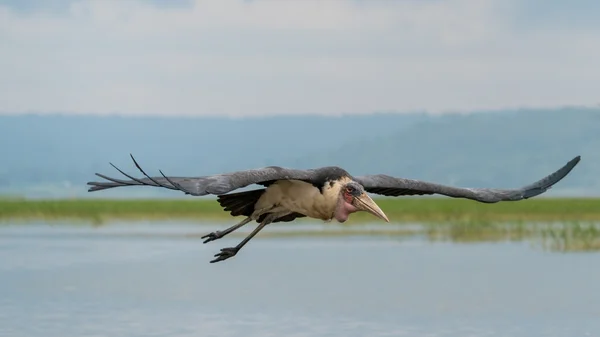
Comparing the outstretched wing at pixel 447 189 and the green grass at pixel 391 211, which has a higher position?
the green grass at pixel 391 211

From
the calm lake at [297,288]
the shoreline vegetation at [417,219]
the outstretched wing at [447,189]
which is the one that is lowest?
the calm lake at [297,288]

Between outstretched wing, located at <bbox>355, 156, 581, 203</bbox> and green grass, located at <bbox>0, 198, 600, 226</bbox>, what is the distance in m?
23.7

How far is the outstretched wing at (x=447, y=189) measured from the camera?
1753cm

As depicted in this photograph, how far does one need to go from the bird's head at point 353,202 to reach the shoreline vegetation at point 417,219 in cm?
1866

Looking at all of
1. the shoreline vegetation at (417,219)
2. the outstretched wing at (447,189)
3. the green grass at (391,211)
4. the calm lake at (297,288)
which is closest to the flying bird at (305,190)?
the outstretched wing at (447,189)

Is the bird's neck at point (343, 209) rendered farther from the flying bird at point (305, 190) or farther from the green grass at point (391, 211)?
the green grass at point (391, 211)

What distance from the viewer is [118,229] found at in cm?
4541

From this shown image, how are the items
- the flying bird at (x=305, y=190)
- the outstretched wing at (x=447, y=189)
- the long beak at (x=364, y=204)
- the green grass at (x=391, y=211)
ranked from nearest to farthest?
the flying bird at (x=305, y=190), the long beak at (x=364, y=204), the outstretched wing at (x=447, y=189), the green grass at (x=391, y=211)

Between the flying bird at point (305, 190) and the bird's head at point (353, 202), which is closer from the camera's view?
the flying bird at point (305, 190)

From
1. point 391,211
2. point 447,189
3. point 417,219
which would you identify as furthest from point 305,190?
point 391,211

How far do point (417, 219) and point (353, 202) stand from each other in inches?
1226

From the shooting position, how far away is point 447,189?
17.8m

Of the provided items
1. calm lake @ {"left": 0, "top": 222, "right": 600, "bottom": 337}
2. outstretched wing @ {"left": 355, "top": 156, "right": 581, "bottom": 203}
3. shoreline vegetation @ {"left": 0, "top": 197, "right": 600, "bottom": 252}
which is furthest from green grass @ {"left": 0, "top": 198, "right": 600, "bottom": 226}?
outstretched wing @ {"left": 355, "top": 156, "right": 581, "bottom": 203}

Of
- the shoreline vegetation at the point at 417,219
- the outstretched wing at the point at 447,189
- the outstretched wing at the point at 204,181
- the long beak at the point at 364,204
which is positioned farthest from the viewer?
the shoreline vegetation at the point at 417,219
